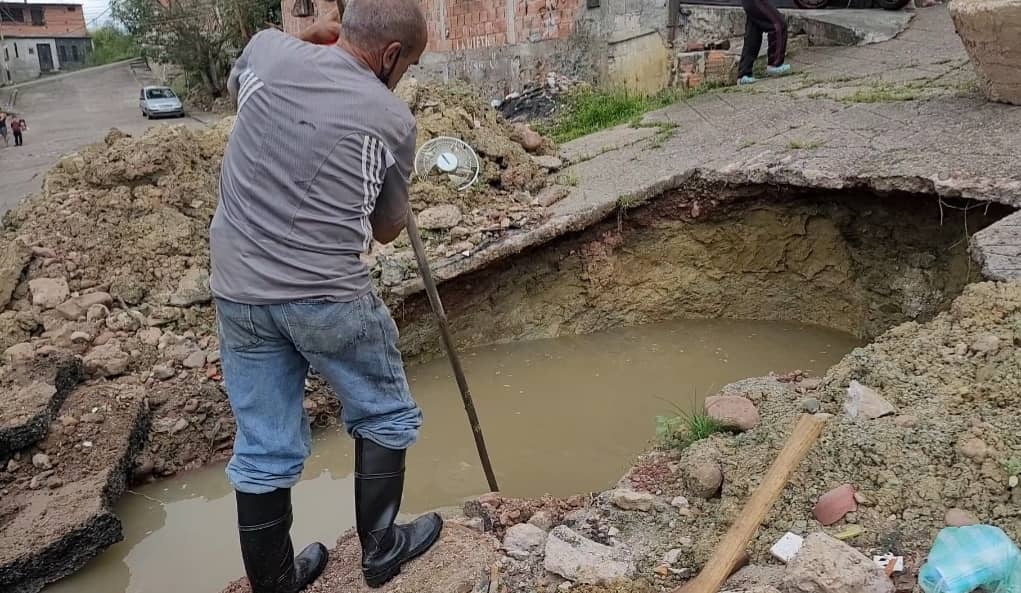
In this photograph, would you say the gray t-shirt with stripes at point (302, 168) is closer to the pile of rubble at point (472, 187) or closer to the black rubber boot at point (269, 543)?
the black rubber boot at point (269, 543)

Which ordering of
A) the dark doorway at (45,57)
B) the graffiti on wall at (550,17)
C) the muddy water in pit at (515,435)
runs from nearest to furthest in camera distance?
the muddy water in pit at (515,435) < the graffiti on wall at (550,17) < the dark doorway at (45,57)

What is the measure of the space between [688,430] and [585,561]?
→ 2.82 feet

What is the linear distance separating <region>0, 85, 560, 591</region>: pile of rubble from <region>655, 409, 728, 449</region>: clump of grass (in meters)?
2.30

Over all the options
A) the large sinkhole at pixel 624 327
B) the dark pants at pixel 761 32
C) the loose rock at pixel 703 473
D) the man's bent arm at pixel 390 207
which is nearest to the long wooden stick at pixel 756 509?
the loose rock at pixel 703 473

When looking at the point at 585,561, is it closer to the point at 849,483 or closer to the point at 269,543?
the point at 849,483

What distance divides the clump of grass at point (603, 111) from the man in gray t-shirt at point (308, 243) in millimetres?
5365

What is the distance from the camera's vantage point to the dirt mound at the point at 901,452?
6.91ft

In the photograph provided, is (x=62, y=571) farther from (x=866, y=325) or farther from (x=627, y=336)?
(x=866, y=325)

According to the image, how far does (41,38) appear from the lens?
42.1 meters

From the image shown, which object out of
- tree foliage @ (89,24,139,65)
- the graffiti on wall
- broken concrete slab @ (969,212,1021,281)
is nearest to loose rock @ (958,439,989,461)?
broken concrete slab @ (969,212,1021,281)

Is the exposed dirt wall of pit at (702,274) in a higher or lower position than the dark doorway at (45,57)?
lower

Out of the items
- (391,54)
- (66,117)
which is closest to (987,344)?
(391,54)

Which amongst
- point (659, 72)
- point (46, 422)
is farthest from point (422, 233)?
point (659, 72)

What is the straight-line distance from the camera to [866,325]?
5102 mm
